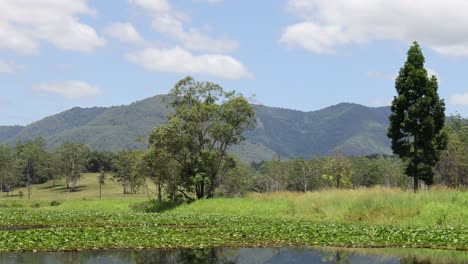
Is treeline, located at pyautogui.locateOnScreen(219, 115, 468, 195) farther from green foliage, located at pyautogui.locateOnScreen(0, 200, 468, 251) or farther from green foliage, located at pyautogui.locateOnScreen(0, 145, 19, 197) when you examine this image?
green foliage, located at pyautogui.locateOnScreen(0, 200, 468, 251)

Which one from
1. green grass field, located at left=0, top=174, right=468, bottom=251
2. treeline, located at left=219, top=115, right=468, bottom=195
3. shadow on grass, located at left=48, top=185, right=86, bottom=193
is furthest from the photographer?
shadow on grass, located at left=48, top=185, right=86, bottom=193

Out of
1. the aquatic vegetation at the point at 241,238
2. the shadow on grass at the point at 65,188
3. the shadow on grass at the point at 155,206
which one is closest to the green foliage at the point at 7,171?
the shadow on grass at the point at 65,188

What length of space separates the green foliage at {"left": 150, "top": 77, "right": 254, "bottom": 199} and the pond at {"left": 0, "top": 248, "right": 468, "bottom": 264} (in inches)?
1439

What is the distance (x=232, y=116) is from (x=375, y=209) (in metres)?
29.6

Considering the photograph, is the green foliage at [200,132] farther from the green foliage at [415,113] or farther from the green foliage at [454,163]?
the green foliage at [454,163]

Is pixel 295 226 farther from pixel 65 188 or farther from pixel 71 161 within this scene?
pixel 65 188

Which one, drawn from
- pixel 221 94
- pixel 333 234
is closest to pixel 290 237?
→ pixel 333 234

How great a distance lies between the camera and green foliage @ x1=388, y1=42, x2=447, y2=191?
174 ft

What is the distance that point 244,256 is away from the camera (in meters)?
21.0

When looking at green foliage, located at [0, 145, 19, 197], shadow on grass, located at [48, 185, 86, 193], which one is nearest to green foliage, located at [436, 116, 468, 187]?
shadow on grass, located at [48, 185, 86, 193]

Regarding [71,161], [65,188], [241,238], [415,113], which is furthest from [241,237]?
[65,188]

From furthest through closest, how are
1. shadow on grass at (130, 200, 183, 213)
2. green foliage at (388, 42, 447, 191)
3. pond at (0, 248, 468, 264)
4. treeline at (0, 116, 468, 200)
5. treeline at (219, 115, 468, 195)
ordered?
treeline at (0, 116, 468, 200) → treeline at (219, 115, 468, 195) → shadow on grass at (130, 200, 183, 213) → green foliage at (388, 42, 447, 191) → pond at (0, 248, 468, 264)

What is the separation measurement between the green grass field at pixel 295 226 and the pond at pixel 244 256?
116cm

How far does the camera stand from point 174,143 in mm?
58156
